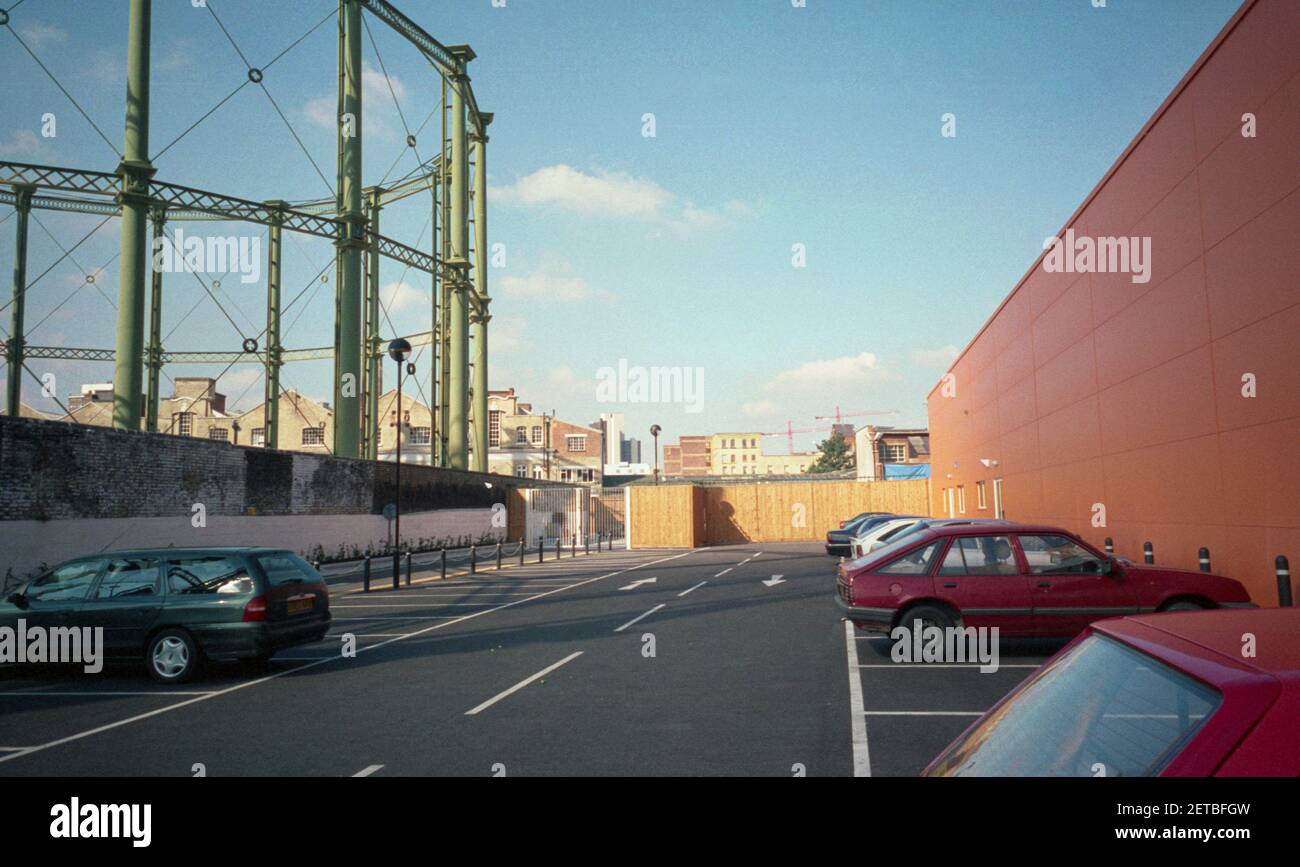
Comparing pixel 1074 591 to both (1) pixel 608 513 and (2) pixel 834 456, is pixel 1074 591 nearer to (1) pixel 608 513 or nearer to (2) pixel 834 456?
(1) pixel 608 513

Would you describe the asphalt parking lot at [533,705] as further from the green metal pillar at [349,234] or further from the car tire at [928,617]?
the green metal pillar at [349,234]

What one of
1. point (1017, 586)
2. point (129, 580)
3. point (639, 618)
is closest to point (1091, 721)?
point (1017, 586)

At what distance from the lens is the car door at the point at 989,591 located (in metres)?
10.0

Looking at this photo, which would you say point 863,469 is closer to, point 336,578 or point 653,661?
point 336,578

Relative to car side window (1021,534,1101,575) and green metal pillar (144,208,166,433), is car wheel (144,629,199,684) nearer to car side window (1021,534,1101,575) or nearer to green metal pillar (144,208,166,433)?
car side window (1021,534,1101,575)

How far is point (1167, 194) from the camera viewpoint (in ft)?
45.4

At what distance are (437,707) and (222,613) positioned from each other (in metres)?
3.56

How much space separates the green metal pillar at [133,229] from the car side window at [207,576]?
16.2 metres

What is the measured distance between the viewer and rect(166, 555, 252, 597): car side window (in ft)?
32.7

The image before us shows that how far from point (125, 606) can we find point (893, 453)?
185ft

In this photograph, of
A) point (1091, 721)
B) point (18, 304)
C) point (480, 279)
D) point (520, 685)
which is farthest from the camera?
point (480, 279)

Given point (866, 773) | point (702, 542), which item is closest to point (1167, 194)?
point (866, 773)

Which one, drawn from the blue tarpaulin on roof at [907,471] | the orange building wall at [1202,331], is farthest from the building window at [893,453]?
the orange building wall at [1202,331]

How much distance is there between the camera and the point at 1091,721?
7.73 feet
